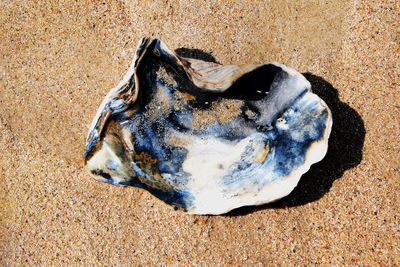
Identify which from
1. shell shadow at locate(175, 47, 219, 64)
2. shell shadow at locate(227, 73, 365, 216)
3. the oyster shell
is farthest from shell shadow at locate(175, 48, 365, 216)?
shell shadow at locate(175, 47, 219, 64)

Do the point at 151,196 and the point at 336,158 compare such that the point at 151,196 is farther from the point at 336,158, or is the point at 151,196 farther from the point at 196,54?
the point at 336,158

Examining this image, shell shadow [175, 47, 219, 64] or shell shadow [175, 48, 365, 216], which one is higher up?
shell shadow [175, 47, 219, 64]

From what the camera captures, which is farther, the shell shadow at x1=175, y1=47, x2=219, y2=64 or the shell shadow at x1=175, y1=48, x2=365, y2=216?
the shell shadow at x1=175, y1=47, x2=219, y2=64

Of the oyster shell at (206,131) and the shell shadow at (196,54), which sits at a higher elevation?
the shell shadow at (196,54)

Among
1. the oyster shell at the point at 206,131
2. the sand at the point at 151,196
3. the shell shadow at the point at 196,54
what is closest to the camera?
the oyster shell at the point at 206,131

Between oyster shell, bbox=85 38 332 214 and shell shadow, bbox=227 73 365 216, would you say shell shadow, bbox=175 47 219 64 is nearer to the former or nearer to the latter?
oyster shell, bbox=85 38 332 214

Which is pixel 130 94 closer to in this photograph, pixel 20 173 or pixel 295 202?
pixel 20 173

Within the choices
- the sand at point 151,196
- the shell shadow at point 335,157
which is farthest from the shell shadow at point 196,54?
the shell shadow at point 335,157

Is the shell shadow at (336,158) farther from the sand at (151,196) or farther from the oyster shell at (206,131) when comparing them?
the oyster shell at (206,131)
